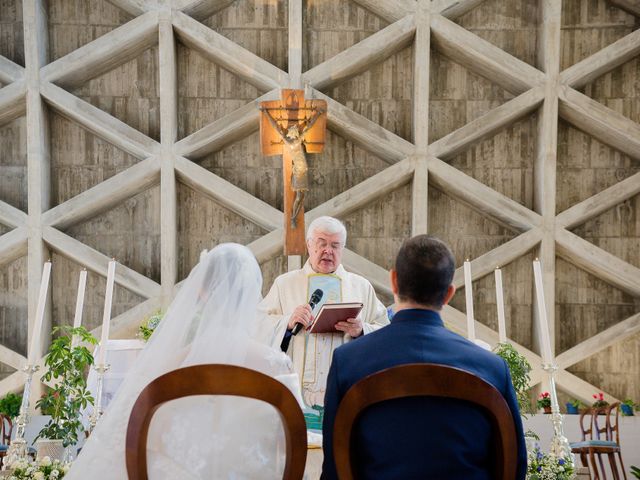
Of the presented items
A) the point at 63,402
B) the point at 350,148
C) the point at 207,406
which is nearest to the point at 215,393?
the point at 207,406

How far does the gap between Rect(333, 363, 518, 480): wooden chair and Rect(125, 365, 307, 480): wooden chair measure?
8.1 inches

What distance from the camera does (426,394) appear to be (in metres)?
1.84

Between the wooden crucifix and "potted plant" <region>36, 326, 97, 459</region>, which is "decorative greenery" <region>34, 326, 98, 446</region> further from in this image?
the wooden crucifix

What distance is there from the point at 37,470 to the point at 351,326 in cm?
165

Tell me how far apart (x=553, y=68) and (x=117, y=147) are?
14.5ft

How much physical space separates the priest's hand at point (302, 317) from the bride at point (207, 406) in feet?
4.45

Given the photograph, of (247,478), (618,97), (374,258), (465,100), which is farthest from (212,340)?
(618,97)

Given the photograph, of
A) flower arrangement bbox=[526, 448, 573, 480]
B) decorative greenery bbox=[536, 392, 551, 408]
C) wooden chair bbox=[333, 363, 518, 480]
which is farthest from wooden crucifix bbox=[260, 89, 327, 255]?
wooden chair bbox=[333, 363, 518, 480]

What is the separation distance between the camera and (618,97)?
25.1 feet

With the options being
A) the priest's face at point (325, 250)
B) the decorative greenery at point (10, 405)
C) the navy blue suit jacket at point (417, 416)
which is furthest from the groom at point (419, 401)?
the decorative greenery at point (10, 405)

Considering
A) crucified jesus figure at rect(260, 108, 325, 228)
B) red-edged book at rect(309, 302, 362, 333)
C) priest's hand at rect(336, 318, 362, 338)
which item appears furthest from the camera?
crucified jesus figure at rect(260, 108, 325, 228)

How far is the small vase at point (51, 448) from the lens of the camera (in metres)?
3.37

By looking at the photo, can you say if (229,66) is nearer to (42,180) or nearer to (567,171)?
(42,180)

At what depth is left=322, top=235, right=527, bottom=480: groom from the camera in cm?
189
